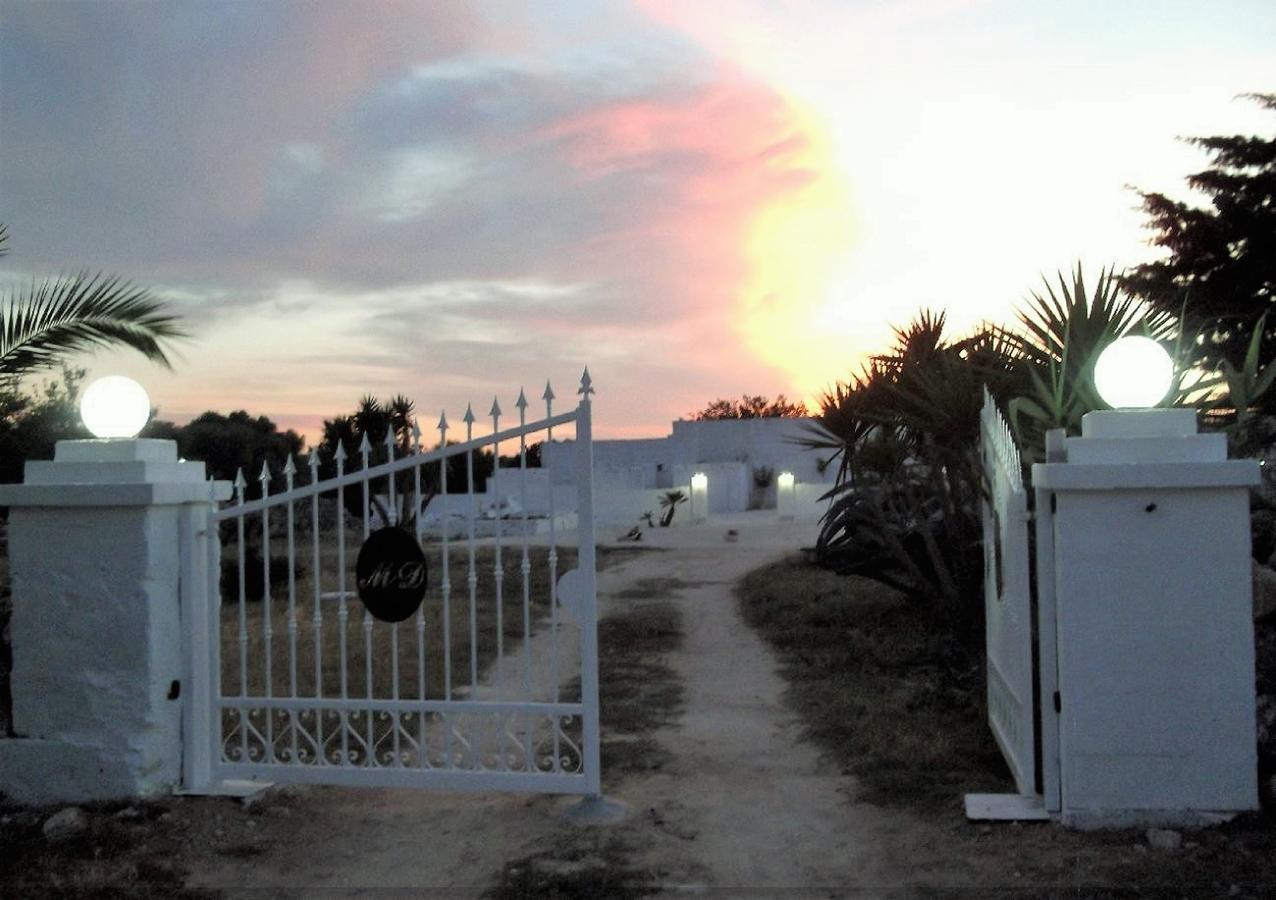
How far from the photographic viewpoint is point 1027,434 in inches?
318

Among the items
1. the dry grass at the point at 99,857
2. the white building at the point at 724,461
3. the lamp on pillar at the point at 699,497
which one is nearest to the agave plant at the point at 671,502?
the lamp on pillar at the point at 699,497

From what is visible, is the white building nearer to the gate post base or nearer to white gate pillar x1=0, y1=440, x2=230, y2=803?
white gate pillar x1=0, y1=440, x2=230, y2=803

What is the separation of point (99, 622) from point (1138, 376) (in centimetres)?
542

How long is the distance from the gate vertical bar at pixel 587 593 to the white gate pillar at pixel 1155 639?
86.4 inches

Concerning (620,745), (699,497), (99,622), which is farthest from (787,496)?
(99,622)

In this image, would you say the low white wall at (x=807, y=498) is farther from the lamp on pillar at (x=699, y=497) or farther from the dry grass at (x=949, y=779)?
the dry grass at (x=949, y=779)

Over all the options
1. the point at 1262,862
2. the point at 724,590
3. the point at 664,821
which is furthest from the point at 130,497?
the point at 724,590

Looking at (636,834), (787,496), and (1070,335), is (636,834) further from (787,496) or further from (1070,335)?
(787,496)

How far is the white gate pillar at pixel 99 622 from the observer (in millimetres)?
6223

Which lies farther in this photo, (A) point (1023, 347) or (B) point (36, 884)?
(A) point (1023, 347)

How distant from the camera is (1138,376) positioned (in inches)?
229

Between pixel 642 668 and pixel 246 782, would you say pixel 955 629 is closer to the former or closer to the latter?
pixel 642 668

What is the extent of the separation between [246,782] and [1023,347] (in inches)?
256

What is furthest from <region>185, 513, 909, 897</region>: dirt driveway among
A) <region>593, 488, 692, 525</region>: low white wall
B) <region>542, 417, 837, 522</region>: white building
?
<region>542, 417, 837, 522</region>: white building
